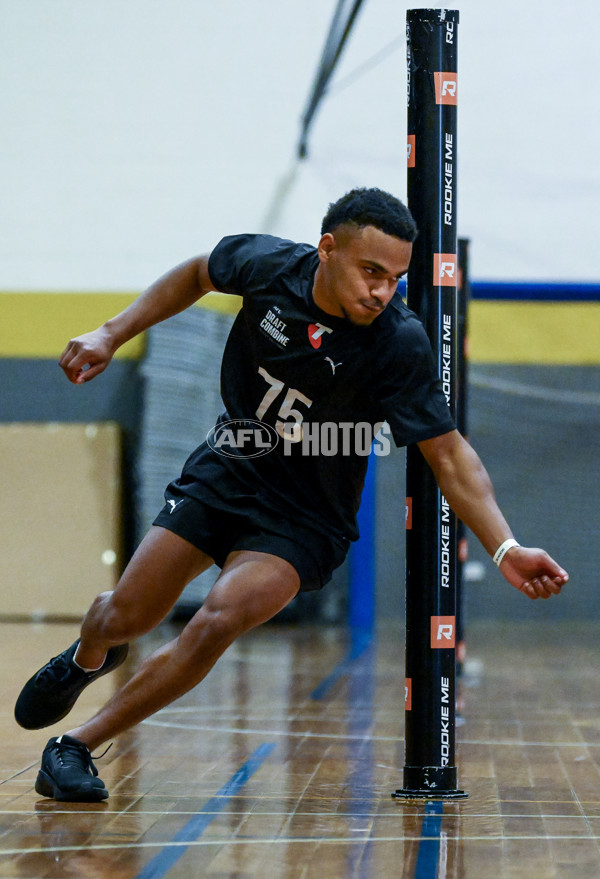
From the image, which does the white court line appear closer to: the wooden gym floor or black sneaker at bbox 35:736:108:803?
the wooden gym floor

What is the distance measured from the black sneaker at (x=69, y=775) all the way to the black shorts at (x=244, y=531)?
741mm

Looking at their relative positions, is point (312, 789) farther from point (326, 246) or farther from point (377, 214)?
point (377, 214)

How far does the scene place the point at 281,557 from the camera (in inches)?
141

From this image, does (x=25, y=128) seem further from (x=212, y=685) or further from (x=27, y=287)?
(x=212, y=685)

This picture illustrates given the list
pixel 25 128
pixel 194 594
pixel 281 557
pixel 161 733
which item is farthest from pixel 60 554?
pixel 281 557

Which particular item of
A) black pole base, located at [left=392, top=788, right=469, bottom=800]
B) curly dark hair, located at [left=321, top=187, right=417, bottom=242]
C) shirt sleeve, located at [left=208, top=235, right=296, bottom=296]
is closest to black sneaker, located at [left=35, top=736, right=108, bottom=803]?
black pole base, located at [left=392, top=788, right=469, bottom=800]

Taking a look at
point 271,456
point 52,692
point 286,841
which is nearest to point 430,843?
point 286,841

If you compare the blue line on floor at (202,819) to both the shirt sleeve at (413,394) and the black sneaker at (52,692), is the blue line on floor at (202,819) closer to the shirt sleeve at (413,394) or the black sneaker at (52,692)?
the black sneaker at (52,692)

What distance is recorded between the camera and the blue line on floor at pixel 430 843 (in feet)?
9.74

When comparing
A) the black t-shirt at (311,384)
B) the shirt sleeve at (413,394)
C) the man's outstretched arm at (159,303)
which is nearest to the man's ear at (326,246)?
the black t-shirt at (311,384)

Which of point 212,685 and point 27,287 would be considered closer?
point 212,685

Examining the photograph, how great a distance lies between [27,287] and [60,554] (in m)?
2.42

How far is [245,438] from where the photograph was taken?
3.78 meters

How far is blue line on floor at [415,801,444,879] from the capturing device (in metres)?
2.97
